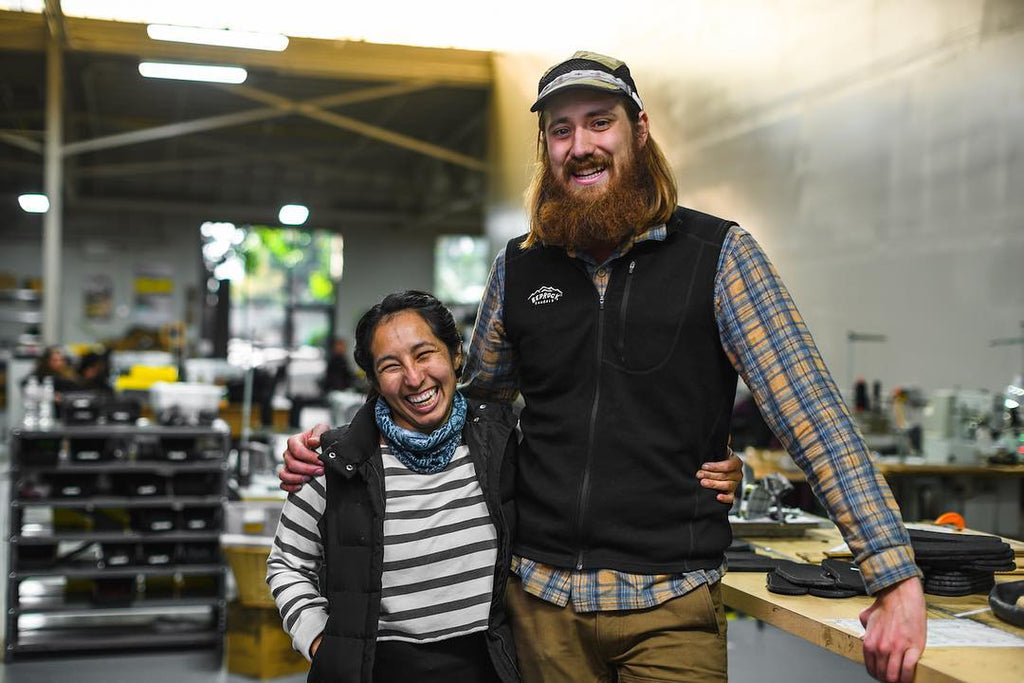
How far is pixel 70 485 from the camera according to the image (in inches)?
195

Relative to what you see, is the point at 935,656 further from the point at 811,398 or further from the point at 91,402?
the point at 91,402

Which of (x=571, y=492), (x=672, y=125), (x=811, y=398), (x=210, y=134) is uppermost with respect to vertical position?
(x=210, y=134)

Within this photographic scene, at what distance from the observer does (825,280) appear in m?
6.07

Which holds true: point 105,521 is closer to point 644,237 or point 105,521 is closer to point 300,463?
point 300,463

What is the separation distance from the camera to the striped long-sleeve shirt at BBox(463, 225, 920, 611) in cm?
141

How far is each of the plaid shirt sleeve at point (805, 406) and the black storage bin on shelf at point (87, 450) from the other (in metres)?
4.14

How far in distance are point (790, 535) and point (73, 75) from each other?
12235mm

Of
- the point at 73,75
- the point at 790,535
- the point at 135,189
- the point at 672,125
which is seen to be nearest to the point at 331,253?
the point at 135,189

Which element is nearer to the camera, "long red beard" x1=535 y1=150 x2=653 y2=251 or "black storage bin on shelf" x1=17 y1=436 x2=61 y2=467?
"long red beard" x1=535 y1=150 x2=653 y2=251

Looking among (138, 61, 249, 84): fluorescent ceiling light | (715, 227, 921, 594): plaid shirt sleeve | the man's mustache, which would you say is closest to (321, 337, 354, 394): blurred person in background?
(138, 61, 249, 84): fluorescent ceiling light

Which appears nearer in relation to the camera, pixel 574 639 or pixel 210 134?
pixel 574 639

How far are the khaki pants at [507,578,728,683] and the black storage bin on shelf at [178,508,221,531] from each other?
3757 millimetres

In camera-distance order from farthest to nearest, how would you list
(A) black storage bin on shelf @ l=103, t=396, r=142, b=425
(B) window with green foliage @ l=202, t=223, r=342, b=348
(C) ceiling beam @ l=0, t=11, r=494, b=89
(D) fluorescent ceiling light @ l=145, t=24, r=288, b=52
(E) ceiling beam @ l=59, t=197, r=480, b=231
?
(B) window with green foliage @ l=202, t=223, r=342, b=348
(E) ceiling beam @ l=59, t=197, r=480, b=231
(C) ceiling beam @ l=0, t=11, r=494, b=89
(D) fluorescent ceiling light @ l=145, t=24, r=288, b=52
(A) black storage bin on shelf @ l=103, t=396, r=142, b=425

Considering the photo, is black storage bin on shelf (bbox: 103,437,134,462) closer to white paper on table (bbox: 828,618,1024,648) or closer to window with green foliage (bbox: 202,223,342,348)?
white paper on table (bbox: 828,618,1024,648)
